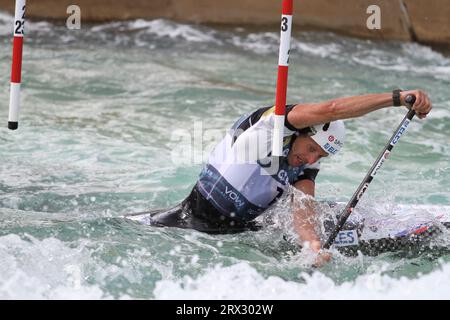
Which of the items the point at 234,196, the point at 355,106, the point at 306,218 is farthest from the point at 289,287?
the point at 355,106

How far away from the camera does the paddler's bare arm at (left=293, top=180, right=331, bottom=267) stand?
5.20 metres

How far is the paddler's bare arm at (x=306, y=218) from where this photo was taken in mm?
5195

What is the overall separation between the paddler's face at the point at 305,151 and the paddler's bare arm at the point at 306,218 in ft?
0.75

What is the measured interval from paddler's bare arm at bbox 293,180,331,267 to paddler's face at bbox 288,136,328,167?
0.23 m

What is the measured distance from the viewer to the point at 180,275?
5.02 metres

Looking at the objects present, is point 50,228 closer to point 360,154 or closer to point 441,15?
point 360,154

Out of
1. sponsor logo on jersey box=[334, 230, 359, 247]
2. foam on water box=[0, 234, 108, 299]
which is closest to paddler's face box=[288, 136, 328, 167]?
sponsor logo on jersey box=[334, 230, 359, 247]

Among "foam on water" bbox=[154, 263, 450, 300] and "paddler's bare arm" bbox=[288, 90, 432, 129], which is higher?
"paddler's bare arm" bbox=[288, 90, 432, 129]

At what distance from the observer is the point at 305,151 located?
514 cm

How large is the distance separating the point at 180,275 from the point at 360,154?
11.9 ft

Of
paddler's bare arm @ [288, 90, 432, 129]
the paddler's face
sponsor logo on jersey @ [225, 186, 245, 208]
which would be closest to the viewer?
paddler's bare arm @ [288, 90, 432, 129]

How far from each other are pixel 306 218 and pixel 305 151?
0.41 m

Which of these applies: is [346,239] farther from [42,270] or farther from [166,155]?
[166,155]

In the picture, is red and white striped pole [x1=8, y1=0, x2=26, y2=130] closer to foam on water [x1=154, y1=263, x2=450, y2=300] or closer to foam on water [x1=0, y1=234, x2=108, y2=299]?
foam on water [x1=0, y1=234, x2=108, y2=299]
